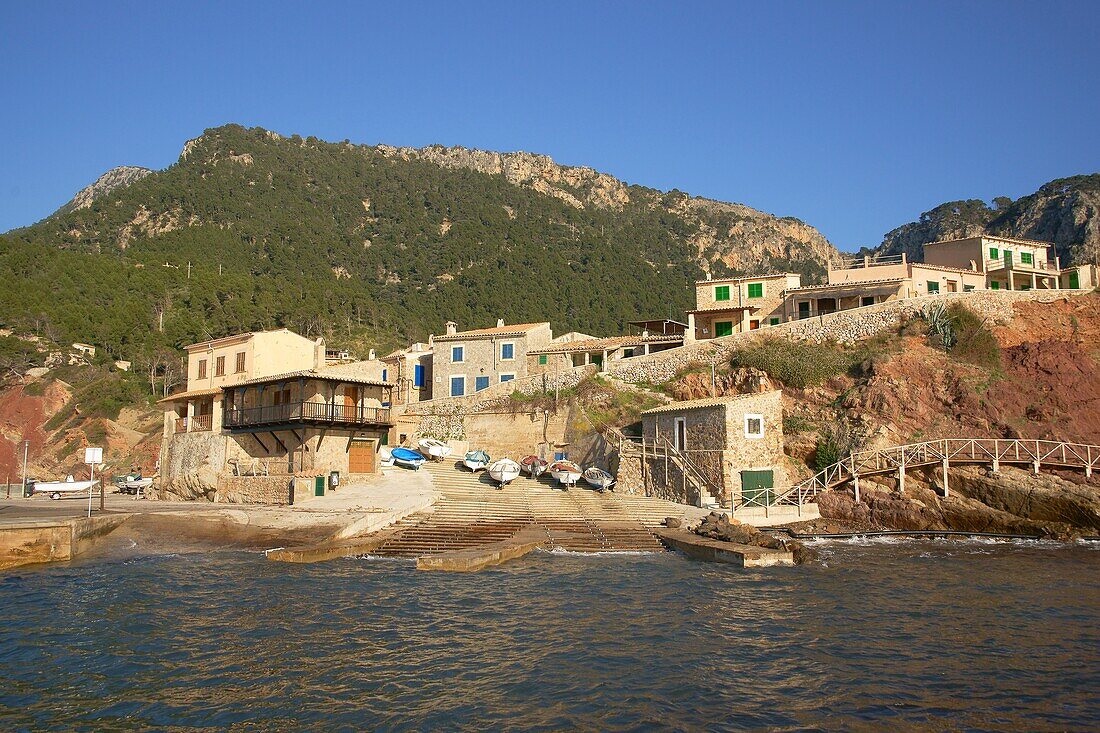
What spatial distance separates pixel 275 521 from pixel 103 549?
6.10 meters

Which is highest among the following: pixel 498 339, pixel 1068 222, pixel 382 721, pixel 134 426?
pixel 1068 222

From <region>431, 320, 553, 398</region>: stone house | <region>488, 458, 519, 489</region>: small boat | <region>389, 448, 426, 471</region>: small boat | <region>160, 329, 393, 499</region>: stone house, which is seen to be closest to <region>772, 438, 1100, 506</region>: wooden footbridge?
<region>488, 458, 519, 489</region>: small boat

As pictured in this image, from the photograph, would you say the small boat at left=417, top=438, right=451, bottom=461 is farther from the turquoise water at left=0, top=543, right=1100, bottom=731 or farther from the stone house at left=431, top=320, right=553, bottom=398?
the turquoise water at left=0, top=543, right=1100, bottom=731

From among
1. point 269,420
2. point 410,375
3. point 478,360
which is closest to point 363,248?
point 410,375

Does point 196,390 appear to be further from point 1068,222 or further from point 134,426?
point 1068,222

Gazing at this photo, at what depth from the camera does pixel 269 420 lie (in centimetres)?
3944

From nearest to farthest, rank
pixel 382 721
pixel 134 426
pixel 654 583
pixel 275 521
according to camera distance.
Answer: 1. pixel 382 721
2. pixel 654 583
3. pixel 275 521
4. pixel 134 426

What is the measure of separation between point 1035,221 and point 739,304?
201 feet

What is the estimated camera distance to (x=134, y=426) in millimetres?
61219

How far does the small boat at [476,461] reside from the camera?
41.0 m

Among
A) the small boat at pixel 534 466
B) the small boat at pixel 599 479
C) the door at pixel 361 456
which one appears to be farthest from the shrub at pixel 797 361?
the door at pixel 361 456

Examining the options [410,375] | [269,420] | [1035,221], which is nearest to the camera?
[269,420]

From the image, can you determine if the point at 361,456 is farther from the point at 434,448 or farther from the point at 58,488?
the point at 58,488

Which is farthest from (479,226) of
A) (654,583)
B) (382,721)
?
(382,721)
